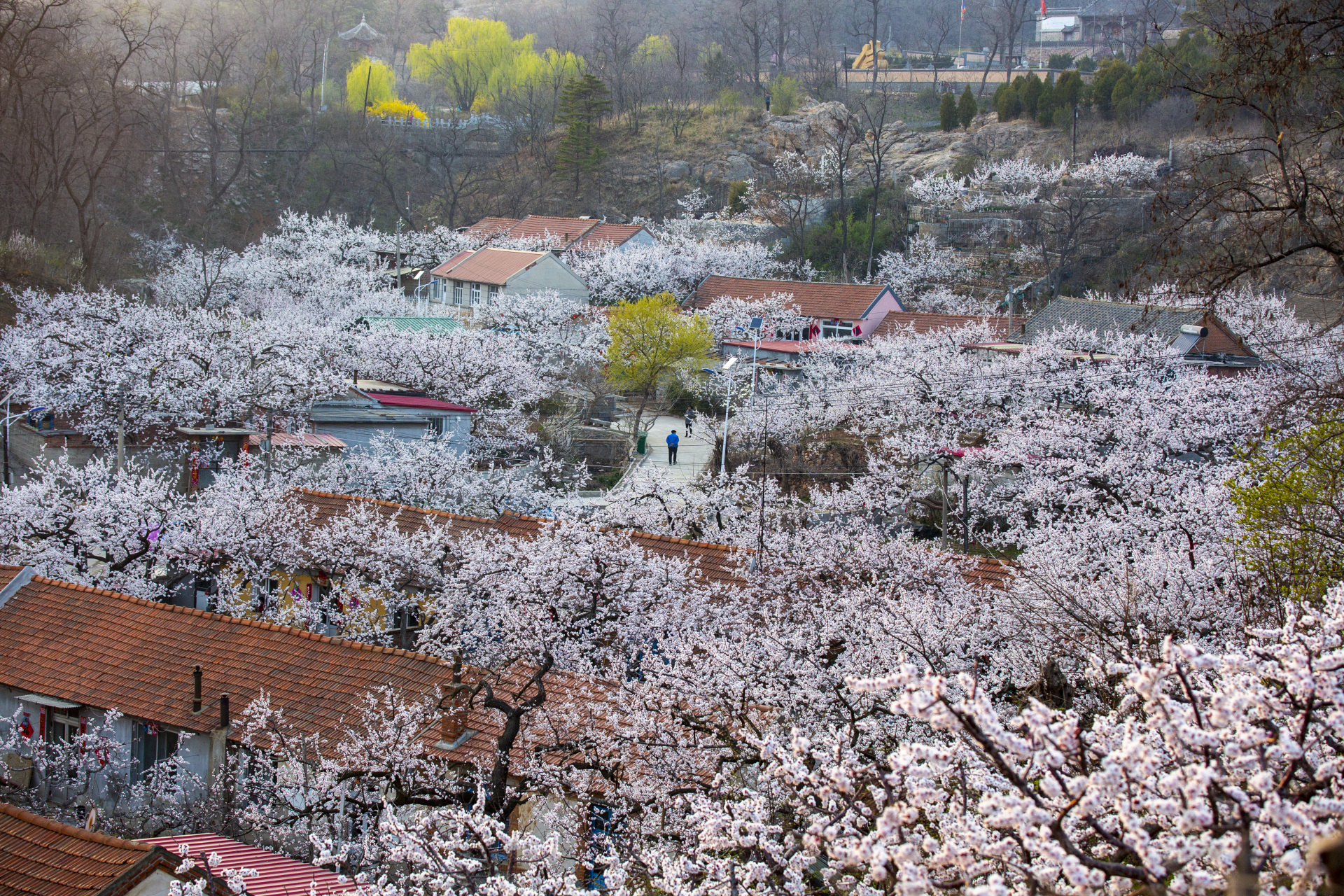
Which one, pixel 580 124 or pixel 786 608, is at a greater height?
pixel 580 124

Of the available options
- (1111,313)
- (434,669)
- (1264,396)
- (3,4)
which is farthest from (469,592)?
(3,4)

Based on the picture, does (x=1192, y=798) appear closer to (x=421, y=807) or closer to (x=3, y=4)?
(x=421, y=807)

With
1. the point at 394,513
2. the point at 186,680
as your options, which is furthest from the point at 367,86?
the point at 186,680

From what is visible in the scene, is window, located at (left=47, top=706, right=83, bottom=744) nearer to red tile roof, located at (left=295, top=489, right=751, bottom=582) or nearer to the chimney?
the chimney

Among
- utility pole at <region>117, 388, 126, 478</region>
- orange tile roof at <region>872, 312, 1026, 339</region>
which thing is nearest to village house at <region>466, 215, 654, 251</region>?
orange tile roof at <region>872, 312, 1026, 339</region>

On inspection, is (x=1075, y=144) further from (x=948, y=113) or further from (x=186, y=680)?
(x=186, y=680)

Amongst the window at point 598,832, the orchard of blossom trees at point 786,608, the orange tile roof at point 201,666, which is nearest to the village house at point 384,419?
the orchard of blossom trees at point 786,608
